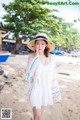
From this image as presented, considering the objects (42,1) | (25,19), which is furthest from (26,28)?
(42,1)

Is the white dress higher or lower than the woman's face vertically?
lower

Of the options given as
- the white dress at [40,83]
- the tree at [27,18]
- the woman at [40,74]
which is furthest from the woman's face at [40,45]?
the tree at [27,18]

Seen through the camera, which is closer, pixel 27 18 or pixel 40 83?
pixel 40 83

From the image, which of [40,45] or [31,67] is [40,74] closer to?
[31,67]

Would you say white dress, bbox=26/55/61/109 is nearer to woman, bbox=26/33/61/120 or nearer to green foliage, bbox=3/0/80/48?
woman, bbox=26/33/61/120

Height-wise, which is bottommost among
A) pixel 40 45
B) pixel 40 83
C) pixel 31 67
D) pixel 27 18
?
pixel 40 83

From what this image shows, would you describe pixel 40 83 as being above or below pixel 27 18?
below

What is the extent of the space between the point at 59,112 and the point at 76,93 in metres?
1.33

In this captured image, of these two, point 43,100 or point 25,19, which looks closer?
point 43,100

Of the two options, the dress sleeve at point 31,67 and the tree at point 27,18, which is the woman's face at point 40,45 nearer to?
the dress sleeve at point 31,67

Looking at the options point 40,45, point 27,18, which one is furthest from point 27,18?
point 40,45

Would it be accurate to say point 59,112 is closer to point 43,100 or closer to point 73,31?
point 43,100

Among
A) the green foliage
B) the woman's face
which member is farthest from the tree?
the woman's face

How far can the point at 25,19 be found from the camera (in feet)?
56.0
